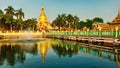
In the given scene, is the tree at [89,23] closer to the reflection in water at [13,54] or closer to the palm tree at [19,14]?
the palm tree at [19,14]

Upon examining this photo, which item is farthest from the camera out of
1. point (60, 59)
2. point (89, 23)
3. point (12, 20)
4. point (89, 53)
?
point (89, 23)

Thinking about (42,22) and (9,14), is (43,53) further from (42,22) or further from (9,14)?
(42,22)

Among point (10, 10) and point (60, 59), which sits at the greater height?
point (10, 10)

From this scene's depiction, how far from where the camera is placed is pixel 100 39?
3684 cm

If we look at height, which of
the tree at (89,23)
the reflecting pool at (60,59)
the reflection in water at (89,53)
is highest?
the tree at (89,23)

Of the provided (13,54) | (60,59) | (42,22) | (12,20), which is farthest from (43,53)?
(42,22)

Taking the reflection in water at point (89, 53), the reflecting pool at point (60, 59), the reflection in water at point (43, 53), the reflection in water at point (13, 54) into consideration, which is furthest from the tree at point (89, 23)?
the reflecting pool at point (60, 59)

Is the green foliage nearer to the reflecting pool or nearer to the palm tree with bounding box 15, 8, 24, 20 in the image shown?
the palm tree with bounding box 15, 8, 24, 20

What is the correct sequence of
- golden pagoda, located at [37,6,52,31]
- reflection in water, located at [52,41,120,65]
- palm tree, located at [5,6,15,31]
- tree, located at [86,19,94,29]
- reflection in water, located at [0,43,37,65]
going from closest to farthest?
1. reflection in water, located at [0,43,37,65]
2. reflection in water, located at [52,41,120,65]
3. palm tree, located at [5,6,15,31]
4. golden pagoda, located at [37,6,52,31]
5. tree, located at [86,19,94,29]

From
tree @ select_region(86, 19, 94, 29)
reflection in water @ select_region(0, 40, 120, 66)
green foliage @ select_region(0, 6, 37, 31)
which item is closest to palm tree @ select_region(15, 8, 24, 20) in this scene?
green foliage @ select_region(0, 6, 37, 31)

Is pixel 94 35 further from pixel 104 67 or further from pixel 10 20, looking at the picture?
pixel 10 20

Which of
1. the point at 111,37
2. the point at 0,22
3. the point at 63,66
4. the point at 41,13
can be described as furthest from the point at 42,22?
the point at 63,66

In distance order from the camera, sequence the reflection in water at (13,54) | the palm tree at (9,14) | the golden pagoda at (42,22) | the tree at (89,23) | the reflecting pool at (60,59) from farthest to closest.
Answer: the tree at (89,23), the golden pagoda at (42,22), the palm tree at (9,14), the reflection in water at (13,54), the reflecting pool at (60,59)

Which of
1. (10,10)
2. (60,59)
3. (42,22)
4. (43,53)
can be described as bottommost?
(60,59)
